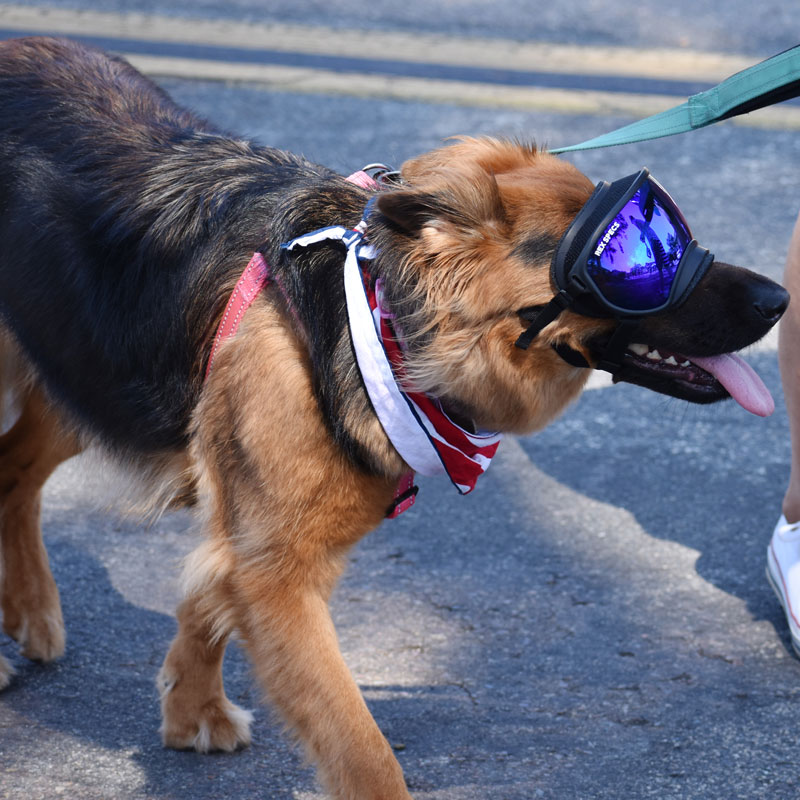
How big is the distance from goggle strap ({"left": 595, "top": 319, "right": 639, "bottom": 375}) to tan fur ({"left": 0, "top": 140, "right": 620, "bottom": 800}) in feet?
0.14

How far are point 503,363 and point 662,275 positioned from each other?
355 mm

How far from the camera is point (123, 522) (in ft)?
12.2

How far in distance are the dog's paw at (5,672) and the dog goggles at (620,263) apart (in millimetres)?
1716

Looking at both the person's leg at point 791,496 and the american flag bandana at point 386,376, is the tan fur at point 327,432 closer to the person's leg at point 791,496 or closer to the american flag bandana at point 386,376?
the american flag bandana at point 386,376

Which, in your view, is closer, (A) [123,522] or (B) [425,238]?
(B) [425,238]

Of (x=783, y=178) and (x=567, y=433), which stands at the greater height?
(x=783, y=178)

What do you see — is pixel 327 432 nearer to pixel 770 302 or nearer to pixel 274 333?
pixel 274 333

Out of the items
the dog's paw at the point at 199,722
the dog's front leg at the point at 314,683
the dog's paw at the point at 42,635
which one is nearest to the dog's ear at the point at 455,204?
the dog's front leg at the point at 314,683

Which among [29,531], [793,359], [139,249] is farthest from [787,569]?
[29,531]

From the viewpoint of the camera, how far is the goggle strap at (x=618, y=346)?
2174 mm

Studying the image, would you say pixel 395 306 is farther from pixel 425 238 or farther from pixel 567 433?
pixel 567 433

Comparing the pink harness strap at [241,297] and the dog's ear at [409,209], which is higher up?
the dog's ear at [409,209]

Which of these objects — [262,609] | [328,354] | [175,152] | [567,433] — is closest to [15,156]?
[175,152]

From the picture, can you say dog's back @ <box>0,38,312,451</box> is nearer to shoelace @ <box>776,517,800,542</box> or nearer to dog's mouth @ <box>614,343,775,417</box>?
dog's mouth @ <box>614,343,775,417</box>
